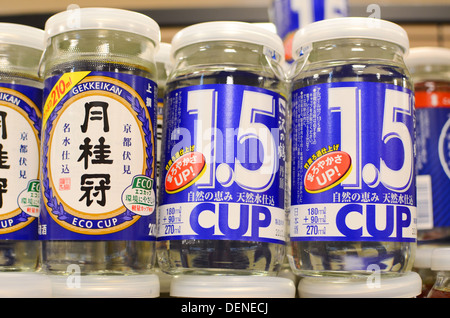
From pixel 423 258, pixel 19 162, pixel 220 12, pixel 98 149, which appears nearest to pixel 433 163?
pixel 423 258

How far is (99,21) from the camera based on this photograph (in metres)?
0.75

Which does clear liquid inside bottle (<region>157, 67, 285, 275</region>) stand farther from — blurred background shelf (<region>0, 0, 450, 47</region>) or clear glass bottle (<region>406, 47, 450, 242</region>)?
blurred background shelf (<region>0, 0, 450, 47</region>)

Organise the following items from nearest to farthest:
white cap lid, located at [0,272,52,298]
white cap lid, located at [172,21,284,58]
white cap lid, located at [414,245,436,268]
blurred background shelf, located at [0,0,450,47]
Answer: white cap lid, located at [0,272,52,298]
white cap lid, located at [172,21,284,58]
white cap lid, located at [414,245,436,268]
blurred background shelf, located at [0,0,450,47]

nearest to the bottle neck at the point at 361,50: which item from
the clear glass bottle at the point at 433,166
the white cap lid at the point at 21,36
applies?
the clear glass bottle at the point at 433,166

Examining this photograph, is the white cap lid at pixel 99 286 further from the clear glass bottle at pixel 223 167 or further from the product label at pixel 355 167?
the product label at pixel 355 167

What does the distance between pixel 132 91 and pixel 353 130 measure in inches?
12.5

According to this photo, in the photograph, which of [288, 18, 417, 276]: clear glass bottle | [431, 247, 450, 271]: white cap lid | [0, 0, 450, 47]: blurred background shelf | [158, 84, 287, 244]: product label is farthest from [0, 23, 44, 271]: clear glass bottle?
[0, 0, 450, 47]: blurred background shelf

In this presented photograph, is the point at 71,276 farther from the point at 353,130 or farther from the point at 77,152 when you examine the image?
the point at 353,130

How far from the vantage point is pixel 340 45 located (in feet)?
2.67

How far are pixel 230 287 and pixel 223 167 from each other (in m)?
0.16

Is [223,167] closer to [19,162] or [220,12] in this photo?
[19,162]

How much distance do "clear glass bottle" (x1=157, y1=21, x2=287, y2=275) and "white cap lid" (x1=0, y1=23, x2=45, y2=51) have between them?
A: 232 mm

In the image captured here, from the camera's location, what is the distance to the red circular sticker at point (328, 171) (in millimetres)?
712

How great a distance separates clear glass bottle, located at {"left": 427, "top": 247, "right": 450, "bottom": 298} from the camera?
852 millimetres
